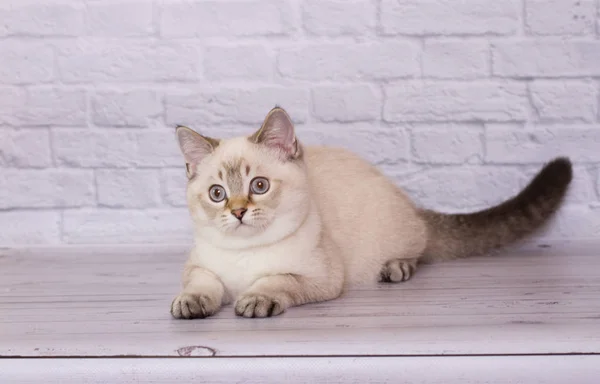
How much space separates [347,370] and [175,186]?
1.09 meters

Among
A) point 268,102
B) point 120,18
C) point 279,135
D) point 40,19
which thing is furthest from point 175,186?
point 279,135

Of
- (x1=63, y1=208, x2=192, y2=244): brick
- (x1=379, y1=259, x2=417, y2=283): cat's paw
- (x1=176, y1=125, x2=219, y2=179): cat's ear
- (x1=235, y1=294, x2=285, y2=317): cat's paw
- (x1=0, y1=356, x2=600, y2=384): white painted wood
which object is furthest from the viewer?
(x1=63, y1=208, x2=192, y2=244): brick

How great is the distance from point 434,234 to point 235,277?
2.17 feet

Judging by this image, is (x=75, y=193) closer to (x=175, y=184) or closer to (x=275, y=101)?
(x=175, y=184)

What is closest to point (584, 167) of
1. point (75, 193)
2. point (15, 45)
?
point (75, 193)

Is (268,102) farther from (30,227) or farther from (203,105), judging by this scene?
(30,227)

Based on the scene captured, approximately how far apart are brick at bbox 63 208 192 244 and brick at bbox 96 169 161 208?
0.03 m

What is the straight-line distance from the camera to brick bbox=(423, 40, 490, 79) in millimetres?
2115

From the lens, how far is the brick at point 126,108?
2.15 m

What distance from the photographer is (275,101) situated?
214cm

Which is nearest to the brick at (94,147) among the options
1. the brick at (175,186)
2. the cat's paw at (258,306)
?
the brick at (175,186)

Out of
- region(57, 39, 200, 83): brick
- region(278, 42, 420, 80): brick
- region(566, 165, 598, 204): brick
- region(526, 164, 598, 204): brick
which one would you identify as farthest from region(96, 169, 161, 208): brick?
region(566, 165, 598, 204): brick

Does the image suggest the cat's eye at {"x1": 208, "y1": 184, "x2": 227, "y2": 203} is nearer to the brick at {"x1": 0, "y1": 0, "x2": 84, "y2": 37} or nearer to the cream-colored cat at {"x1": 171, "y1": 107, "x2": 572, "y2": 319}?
the cream-colored cat at {"x1": 171, "y1": 107, "x2": 572, "y2": 319}

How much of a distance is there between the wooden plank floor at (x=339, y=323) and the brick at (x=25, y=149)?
0.37 m
